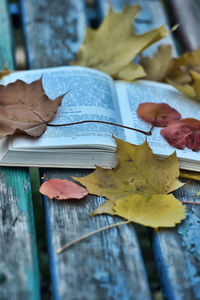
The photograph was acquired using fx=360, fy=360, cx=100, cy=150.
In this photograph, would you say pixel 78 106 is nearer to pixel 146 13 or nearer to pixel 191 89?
pixel 191 89

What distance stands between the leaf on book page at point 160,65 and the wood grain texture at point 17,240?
606mm

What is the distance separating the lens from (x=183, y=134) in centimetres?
94

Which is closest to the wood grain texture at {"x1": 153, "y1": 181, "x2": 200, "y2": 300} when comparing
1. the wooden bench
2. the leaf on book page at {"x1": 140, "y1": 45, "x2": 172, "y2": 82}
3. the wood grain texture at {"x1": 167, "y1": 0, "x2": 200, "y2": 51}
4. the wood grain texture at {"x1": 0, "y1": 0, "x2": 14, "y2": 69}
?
the wooden bench

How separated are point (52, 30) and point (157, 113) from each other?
71 cm

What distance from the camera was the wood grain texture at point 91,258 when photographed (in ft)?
2.11

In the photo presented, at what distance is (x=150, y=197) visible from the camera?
0.77 meters

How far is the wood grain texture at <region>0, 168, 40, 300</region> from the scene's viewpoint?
2.08 feet

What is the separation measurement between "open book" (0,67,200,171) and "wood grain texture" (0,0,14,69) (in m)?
0.26

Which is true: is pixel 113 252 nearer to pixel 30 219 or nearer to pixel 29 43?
pixel 30 219

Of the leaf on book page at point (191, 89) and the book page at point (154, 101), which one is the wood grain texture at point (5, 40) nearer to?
the book page at point (154, 101)

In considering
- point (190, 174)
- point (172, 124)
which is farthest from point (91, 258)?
point (172, 124)

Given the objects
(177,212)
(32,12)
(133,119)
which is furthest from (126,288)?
(32,12)

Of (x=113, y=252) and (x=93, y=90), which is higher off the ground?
(x=93, y=90)

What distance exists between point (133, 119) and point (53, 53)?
0.56 metres
